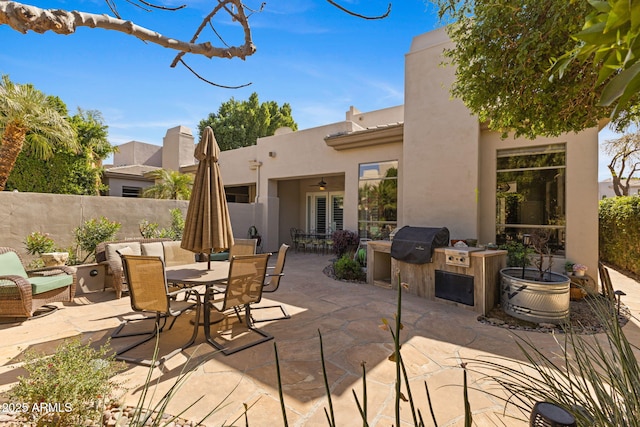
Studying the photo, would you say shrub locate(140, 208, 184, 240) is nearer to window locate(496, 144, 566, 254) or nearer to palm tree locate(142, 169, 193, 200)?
palm tree locate(142, 169, 193, 200)

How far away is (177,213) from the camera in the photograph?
954cm

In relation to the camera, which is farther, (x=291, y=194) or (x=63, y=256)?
(x=291, y=194)

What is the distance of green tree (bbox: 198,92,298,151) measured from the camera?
87.4ft

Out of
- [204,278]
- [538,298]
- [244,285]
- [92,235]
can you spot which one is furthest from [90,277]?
[538,298]

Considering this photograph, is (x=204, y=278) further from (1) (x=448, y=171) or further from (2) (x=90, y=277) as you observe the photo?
(1) (x=448, y=171)

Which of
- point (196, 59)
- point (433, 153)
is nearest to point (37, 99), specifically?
point (196, 59)

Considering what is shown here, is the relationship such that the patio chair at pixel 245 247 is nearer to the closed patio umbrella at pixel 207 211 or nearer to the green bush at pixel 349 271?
the closed patio umbrella at pixel 207 211

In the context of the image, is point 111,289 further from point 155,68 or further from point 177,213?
point 155,68

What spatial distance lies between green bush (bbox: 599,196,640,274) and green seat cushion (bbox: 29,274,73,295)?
42.1ft

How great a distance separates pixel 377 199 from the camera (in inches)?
387

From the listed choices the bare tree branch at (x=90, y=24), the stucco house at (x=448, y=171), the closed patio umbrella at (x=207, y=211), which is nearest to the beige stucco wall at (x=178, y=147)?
the stucco house at (x=448, y=171)

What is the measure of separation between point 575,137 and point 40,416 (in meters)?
9.17

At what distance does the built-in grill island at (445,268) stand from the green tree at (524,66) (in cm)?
239

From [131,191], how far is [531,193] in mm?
17087
